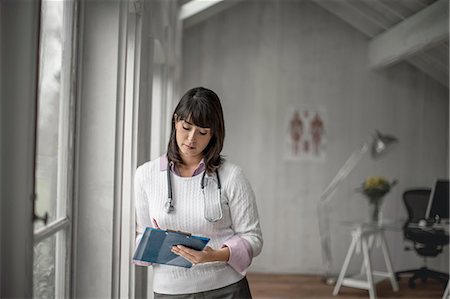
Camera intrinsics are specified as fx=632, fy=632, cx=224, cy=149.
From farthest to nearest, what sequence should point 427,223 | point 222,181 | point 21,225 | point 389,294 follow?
point 389,294 < point 427,223 < point 222,181 < point 21,225

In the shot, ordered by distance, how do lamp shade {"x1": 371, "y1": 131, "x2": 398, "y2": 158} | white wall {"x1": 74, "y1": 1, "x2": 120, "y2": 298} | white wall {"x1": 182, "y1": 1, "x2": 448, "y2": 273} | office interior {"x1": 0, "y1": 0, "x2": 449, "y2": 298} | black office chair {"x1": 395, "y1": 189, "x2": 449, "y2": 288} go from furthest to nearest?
white wall {"x1": 182, "y1": 1, "x2": 448, "y2": 273} < lamp shade {"x1": 371, "y1": 131, "x2": 398, "y2": 158} < black office chair {"x1": 395, "y1": 189, "x2": 449, "y2": 288} < white wall {"x1": 74, "y1": 1, "x2": 120, "y2": 298} < office interior {"x1": 0, "y1": 0, "x2": 449, "y2": 298}

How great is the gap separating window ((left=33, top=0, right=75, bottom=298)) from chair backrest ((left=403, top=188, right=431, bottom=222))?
423cm

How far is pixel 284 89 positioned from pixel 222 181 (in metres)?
4.76

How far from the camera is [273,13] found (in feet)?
21.7

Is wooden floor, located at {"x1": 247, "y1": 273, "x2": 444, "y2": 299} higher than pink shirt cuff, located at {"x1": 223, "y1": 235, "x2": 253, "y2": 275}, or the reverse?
pink shirt cuff, located at {"x1": 223, "y1": 235, "x2": 253, "y2": 275}

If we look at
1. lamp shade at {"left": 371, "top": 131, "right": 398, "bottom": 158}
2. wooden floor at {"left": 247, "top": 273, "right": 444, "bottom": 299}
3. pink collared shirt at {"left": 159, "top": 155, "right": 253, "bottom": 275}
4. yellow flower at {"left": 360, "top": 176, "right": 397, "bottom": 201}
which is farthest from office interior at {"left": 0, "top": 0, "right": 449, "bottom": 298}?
yellow flower at {"left": 360, "top": 176, "right": 397, "bottom": 201}

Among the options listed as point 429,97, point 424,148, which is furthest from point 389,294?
point 429,97

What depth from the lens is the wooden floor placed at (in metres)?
5.49

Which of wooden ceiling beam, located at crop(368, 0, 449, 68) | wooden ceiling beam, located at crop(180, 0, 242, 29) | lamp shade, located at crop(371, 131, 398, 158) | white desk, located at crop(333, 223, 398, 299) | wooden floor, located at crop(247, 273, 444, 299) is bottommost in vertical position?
wooden floor, located at crop(247, 273, 444, 299)

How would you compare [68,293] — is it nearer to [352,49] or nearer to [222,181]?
[222,181]

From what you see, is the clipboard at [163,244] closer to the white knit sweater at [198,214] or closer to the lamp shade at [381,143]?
the white knit sweater at [198,214]

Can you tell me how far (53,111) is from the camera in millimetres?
1983

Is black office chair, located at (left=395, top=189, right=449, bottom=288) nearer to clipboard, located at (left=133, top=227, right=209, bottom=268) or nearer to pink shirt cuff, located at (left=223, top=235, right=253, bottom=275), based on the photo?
pink shirt cuff, located at (left=223, top=235, right=253, bottom=275)

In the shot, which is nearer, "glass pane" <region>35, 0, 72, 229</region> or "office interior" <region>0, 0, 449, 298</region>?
"office interior" <region>0, 0, 449, 298</region>
